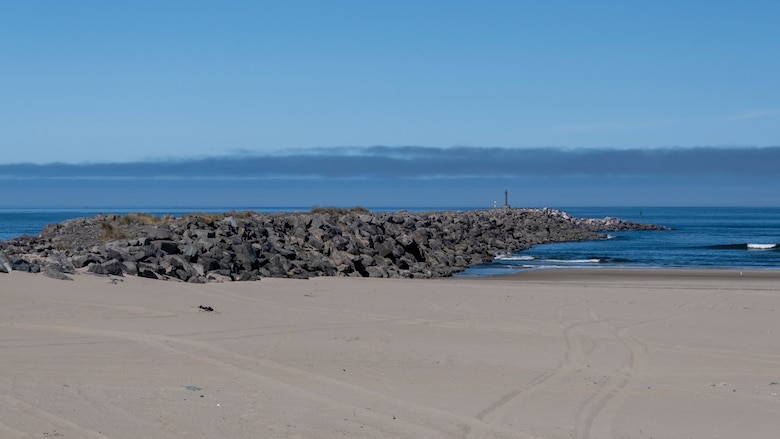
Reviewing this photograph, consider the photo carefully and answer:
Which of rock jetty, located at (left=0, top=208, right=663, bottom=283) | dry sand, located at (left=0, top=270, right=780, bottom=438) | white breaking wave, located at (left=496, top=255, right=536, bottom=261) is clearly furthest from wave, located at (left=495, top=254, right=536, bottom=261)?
dry sand, located at (left=0, top=270, right=780, bottom=438)

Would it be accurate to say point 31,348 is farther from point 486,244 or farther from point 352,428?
point 486,244

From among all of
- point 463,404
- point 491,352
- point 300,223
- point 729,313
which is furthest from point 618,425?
point 300,223

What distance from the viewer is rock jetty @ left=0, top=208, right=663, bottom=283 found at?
19797 mm

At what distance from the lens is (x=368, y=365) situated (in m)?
10.6

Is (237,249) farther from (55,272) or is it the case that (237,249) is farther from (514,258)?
(514,258)

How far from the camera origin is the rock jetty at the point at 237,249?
1980cm

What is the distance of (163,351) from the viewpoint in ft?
35.0

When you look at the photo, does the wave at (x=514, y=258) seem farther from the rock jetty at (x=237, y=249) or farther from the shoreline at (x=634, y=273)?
the shoreline at (x=634, y=273)

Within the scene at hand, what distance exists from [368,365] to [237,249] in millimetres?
13270

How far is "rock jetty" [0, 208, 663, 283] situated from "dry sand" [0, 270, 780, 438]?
6.10 ft

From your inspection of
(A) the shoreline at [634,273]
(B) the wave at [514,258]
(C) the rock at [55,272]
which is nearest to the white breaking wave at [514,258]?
(B) the wave at [514,258]

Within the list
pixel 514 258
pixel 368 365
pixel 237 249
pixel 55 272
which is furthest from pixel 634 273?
pixel 368 365

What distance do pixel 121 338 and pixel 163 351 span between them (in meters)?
1.07

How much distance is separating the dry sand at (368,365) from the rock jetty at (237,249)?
186cm
